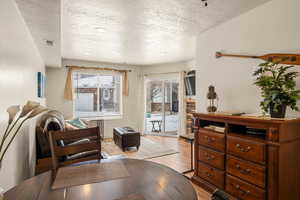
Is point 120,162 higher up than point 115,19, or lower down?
lower down

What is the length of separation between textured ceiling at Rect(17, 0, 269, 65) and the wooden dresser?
138 centimetres

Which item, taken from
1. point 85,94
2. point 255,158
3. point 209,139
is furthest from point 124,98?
point 255,158

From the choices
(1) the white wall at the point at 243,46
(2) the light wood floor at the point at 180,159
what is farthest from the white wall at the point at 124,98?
(1) the white wall at the point at 243,46

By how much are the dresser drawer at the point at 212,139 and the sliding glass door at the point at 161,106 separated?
3488 mm

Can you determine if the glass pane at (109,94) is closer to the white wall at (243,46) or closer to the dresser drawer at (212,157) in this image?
the white wall at (243,46)

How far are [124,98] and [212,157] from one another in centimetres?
424

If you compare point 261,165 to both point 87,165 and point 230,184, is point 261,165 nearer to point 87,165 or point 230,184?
point 230,184

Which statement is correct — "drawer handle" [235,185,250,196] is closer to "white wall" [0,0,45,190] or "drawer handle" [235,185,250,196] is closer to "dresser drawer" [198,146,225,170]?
"dresser drawer" [198,146,225,170]

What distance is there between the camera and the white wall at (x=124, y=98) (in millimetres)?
5133

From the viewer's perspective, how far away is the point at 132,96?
6.17 metres

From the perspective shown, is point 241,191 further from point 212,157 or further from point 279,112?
point 279,112

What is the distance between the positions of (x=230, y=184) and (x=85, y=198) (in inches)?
68.2

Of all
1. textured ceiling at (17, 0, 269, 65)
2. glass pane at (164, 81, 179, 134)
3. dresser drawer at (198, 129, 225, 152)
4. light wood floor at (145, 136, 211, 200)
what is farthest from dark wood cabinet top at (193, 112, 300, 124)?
glass pane at (164, 81, 179, 134)

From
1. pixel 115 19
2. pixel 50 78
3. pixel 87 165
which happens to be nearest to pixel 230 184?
pixel 87 165
